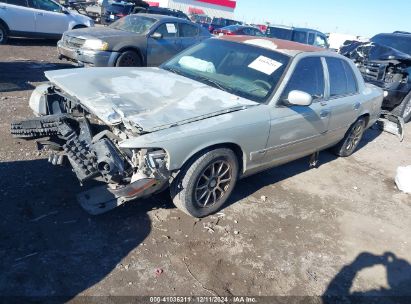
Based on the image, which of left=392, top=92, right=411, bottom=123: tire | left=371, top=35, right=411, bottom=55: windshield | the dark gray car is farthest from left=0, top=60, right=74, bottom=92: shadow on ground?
left=371, top=35, right=411, bottom=55: windshield

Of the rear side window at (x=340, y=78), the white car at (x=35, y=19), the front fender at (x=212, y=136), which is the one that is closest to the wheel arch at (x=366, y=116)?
the rear side window at (x=340, y=78)

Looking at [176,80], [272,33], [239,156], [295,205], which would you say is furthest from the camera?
[272,33]

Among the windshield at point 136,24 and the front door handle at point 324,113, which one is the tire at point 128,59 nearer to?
the windshield at point 136,24

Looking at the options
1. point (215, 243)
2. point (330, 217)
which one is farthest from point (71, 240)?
point (330, 217)

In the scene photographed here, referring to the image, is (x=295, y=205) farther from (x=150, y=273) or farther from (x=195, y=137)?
(x=150, y=273)

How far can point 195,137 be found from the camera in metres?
3.18

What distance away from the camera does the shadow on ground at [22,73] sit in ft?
22.8

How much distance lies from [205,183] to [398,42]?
8.51 meters

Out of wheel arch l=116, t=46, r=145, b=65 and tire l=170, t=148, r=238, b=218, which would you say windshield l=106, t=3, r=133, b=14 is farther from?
tire l=170, t=148, r=238, b=218

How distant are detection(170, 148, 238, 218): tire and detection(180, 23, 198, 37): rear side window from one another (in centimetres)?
685

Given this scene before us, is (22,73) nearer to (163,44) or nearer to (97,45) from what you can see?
(97,45)

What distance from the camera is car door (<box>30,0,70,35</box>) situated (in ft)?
38.5

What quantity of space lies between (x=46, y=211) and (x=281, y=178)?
9.79 ft

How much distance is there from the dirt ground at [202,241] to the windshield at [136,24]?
5.03 m
